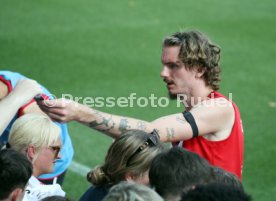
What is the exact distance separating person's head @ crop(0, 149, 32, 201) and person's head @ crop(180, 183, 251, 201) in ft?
4.01

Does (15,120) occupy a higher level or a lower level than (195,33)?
lower

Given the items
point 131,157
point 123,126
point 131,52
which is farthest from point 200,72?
point 131,52

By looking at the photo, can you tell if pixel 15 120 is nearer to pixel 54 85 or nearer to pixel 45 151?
pixel 45 151

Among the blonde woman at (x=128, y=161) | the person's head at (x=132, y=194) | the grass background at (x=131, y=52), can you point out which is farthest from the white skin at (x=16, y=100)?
the grass background at (x=131, y=52)

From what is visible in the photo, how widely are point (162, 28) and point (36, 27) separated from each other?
2.48 metres

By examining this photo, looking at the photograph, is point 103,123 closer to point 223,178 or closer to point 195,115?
point 195,115

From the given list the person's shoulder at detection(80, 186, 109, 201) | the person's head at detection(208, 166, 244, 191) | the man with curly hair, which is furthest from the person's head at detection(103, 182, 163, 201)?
the man with curly hair

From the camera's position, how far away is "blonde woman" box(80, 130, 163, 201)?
4332 mm

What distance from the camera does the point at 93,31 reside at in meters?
13.2

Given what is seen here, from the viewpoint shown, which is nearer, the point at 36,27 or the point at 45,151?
the point at 45,151

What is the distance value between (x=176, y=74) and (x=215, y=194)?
2119mm

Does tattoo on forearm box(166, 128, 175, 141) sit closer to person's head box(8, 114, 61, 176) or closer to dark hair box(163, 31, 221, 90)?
dark hair box(163, 31, 221, 90)

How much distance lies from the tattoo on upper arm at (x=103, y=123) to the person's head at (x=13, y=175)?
762 millimetres

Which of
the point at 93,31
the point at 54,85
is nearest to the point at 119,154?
the point at 54,85
